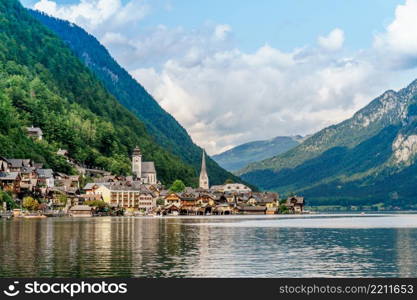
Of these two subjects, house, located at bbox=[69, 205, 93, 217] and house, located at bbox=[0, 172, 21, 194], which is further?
house, located at bbox=[69, 205, 93, 217]

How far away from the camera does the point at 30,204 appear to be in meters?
168

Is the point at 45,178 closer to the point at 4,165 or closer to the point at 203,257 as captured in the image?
the point at 4,165

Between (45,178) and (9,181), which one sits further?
(45,178)

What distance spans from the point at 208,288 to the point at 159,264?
1188cm

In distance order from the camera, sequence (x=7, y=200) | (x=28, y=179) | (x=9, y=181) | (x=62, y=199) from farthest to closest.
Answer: (x=62, y=199) < (x=28, y=179) < (x=9, y=181) < (x=7, y=200)

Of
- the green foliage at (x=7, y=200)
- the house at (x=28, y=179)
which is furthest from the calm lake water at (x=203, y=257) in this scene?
the house at (x=28, y=179)

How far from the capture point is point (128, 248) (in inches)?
2584

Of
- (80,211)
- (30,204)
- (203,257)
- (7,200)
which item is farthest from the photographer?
(80,211)

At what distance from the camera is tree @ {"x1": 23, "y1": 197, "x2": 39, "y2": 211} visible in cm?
16675

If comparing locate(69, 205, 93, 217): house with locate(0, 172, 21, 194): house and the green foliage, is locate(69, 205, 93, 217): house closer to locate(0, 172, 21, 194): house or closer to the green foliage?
locate(0, 172, 21, 194): house

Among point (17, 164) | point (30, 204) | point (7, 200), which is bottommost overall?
point (30, 204)

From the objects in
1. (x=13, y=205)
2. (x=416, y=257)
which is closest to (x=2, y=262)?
(x=416, y=257)

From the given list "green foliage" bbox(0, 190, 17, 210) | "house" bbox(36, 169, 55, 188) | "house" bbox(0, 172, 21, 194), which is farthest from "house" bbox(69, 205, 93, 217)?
"green foliage" bbox(0, 190, 17, 210)

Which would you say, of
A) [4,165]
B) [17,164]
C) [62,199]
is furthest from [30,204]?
[62,199]
